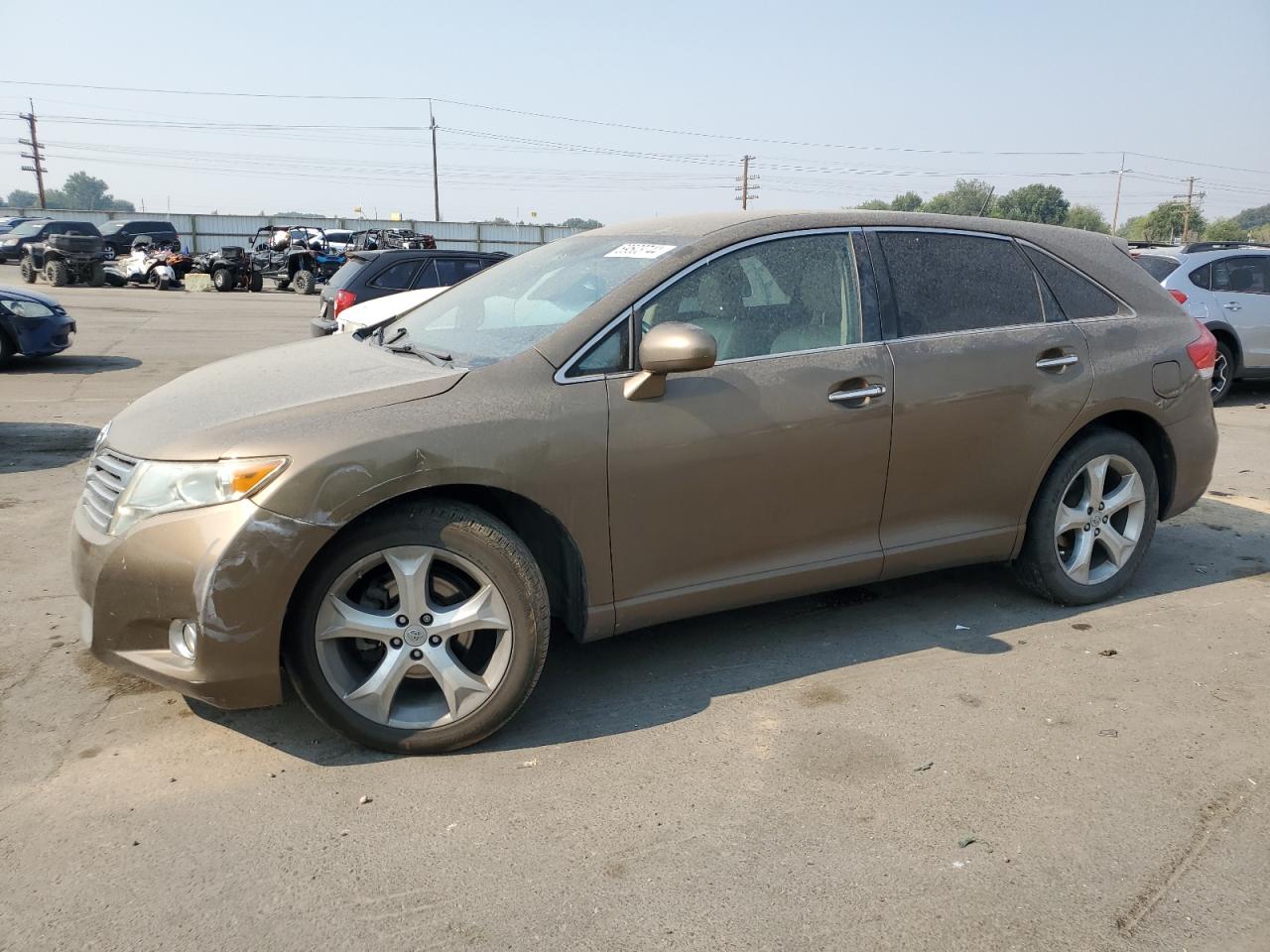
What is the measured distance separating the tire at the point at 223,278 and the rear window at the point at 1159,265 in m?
25.3

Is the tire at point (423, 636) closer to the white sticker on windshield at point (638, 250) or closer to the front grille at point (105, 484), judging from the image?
the front grille at point (105, 484)

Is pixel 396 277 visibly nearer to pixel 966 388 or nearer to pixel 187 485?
pixel 966 388

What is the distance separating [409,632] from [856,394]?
6.23ft

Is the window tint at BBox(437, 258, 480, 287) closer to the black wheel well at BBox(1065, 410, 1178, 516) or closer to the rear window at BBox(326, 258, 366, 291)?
the rear window at BBox(326, 258, 366, 291)

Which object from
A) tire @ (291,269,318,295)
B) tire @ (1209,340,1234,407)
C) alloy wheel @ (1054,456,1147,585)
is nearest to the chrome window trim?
alloy wheel @ (1054,456,1147,585)

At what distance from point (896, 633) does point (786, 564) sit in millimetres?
822

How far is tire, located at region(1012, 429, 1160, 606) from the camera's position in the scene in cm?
450

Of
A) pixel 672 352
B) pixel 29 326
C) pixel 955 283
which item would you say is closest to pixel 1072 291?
pixel 955 283

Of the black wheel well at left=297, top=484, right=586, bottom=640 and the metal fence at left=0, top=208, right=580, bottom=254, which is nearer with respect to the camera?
the black wheel well at left=297, top=484, right=586, bottom=640

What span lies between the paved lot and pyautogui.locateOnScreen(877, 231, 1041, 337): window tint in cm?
135

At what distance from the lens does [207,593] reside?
302 cm

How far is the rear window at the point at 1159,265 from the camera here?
10727mm

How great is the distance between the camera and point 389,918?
256cm

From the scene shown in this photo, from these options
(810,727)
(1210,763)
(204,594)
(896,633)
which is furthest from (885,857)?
(204,594)
